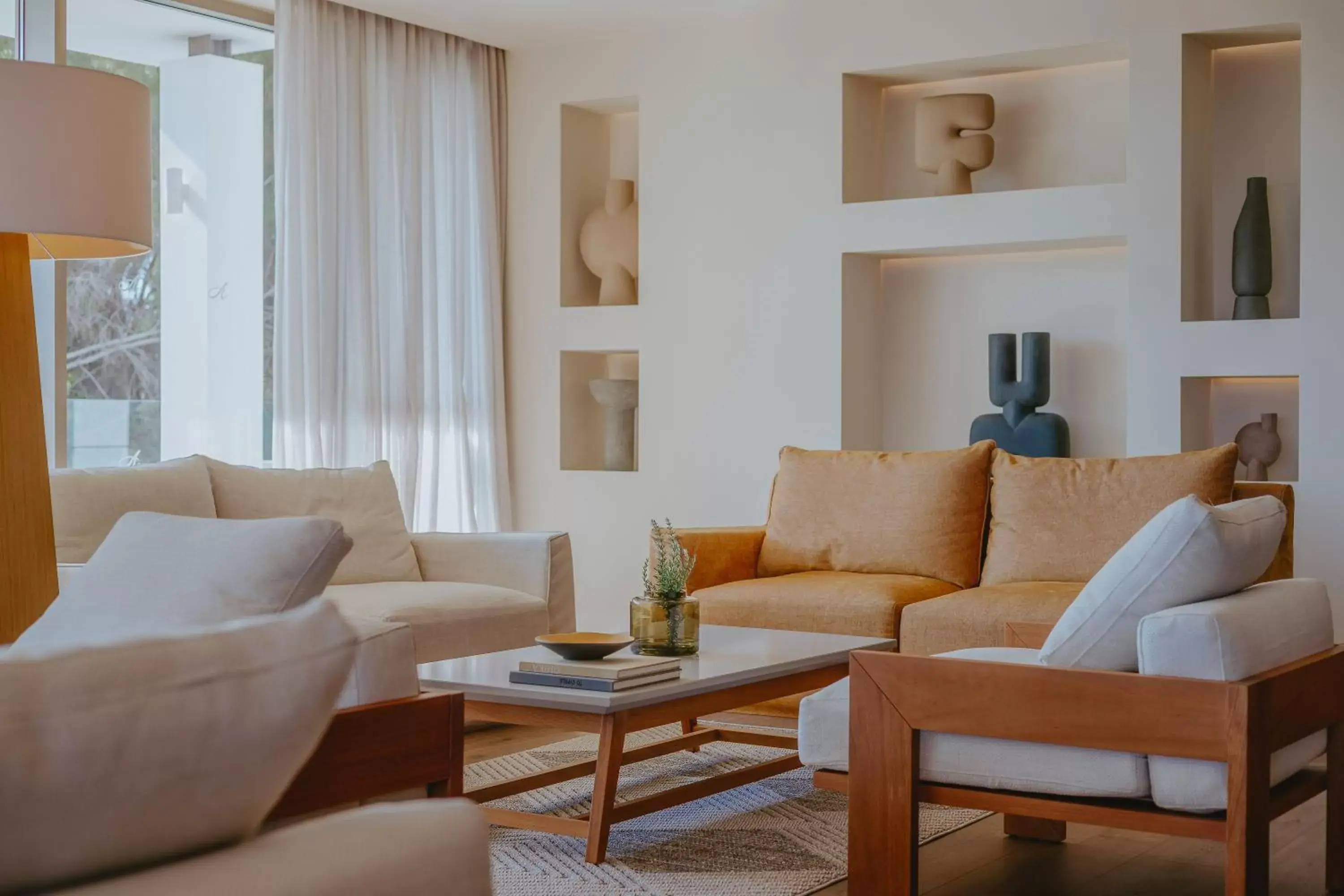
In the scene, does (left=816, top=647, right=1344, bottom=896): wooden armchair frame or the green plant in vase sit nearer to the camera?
(left=816, top=647, right=1344, bottom=896): wooden armchair frame

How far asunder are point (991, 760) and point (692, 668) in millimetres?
849

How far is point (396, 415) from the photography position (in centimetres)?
589

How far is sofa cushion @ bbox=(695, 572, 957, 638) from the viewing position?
428 centimetres

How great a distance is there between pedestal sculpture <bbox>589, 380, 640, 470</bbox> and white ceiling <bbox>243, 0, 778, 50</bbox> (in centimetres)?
145

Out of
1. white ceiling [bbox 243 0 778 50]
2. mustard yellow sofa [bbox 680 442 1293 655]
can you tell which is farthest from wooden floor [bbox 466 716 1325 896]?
white ceiling [bbox 243 0 778 50]

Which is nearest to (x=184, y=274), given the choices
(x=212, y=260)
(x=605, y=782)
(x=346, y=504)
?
(x=212, y=260)

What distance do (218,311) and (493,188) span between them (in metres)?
1.42

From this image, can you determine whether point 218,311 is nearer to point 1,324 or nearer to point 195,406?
point 195,406

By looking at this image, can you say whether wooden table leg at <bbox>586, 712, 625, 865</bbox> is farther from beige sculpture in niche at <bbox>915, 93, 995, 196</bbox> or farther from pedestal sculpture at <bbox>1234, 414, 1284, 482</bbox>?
beige sculpture in niche at <bbox>915, 93, 995, 196</bbox>

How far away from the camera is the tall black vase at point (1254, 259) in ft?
16.1

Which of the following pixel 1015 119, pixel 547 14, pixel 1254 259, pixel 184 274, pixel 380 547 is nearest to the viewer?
pixel 380 547

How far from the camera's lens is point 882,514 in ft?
15.8

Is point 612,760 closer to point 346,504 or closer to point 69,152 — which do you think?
point 69,152

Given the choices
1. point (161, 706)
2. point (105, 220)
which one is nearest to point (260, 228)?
point (105, 220)
